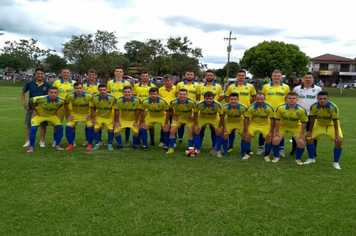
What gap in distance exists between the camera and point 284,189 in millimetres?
4191

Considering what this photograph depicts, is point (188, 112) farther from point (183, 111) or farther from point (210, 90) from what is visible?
point (210, 90)

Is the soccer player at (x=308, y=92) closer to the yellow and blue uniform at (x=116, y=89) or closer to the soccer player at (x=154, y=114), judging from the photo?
the soccer player at (x=154, y=114)

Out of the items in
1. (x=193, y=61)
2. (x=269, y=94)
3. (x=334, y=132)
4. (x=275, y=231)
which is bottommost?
(x=275, y=231)

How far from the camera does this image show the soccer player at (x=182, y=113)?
20.1 feet

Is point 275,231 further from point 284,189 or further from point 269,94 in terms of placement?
point 269,94

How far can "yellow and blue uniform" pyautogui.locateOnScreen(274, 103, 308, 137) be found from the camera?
5.52 m

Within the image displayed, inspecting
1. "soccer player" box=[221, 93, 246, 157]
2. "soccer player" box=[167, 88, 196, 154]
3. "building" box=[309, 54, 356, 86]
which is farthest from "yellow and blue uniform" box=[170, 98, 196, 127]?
"building" box=[309, 54, 356, 86]

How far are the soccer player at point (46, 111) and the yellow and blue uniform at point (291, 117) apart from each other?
4.74m

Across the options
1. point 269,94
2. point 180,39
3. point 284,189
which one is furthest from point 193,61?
point 284,189

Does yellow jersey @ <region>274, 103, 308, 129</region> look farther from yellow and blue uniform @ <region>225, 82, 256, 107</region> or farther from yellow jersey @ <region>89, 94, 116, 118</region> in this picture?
yellow jersey @ <region>89, 94, 116, 118</region>

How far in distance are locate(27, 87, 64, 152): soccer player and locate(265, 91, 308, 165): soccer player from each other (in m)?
4.67

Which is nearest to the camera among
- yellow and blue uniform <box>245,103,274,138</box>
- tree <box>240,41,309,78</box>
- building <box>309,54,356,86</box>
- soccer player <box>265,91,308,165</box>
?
soccer player <box>265,91,308,165</box>

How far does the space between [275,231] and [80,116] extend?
5076 mm

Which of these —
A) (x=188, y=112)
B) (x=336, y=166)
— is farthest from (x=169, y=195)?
(x=336, y=166)
